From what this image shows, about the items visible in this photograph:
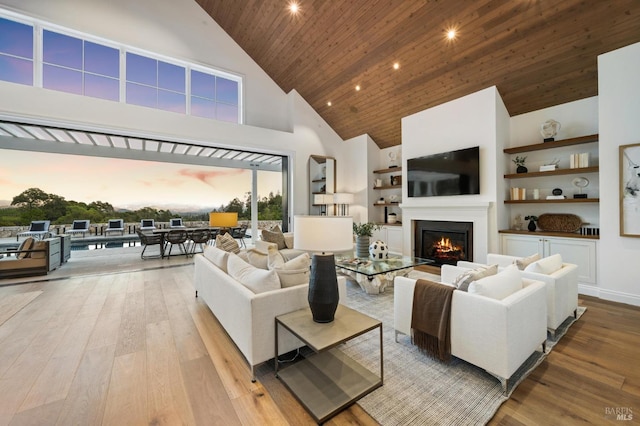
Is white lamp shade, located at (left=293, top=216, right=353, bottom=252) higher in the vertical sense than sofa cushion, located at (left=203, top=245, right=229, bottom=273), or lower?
higher

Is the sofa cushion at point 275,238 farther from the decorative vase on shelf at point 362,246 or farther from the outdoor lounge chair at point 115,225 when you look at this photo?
the outdoor lounge chair at point 115,225

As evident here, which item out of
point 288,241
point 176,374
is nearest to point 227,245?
point 176,374

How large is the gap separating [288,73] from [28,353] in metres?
6.17

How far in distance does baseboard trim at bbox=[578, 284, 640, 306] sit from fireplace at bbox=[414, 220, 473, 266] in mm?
1480

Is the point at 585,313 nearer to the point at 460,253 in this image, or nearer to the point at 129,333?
the point at 460,253

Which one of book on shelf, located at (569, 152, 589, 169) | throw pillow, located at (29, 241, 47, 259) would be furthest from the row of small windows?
book on shelf, located at (569, 152, 589, 169)

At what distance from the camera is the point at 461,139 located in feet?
15.9

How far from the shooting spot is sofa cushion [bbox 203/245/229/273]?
2723 millimetres

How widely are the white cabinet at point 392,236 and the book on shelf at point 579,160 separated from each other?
3.10m

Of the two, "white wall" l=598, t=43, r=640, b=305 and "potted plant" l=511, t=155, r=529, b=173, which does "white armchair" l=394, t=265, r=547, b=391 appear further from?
"potted plant" l=511, t=155, r=529, b=173

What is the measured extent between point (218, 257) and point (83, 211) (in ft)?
30.4

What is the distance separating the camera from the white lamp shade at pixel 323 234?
1688 millimetres

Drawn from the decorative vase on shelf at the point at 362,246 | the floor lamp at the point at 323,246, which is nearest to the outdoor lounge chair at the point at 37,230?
the decorative vase on shelf at the point at 362,246

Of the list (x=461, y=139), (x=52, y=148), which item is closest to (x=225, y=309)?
(x=461, y=139)
